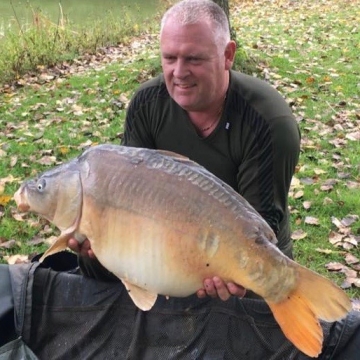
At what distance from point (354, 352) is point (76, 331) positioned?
2.86ft

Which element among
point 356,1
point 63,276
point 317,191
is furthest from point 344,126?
point 356,1

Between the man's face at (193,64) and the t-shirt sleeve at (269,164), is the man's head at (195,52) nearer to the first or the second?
the man's face at (193,64)

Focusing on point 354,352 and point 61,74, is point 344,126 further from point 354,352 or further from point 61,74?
point 61,74

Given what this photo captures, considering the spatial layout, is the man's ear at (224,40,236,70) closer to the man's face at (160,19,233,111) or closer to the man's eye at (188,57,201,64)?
the man's face at (160,19,233,111)

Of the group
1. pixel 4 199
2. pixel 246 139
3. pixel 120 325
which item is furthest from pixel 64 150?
pixel 246 139

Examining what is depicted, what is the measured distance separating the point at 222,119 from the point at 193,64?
0.20m

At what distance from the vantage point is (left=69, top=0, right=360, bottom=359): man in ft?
5.61

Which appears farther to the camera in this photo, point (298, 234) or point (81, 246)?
point (298, 234)

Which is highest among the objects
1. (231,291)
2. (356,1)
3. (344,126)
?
(231,291)

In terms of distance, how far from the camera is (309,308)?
1251mm

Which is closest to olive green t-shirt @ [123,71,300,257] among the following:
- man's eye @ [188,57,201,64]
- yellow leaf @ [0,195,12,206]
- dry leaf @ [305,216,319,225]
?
man's eye @ [188,57,201,64]

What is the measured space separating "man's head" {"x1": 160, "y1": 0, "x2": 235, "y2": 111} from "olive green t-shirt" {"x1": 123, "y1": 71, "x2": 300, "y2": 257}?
0.09 meters

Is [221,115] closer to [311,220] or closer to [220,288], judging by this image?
[220,288]

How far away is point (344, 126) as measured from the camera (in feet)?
12.1
